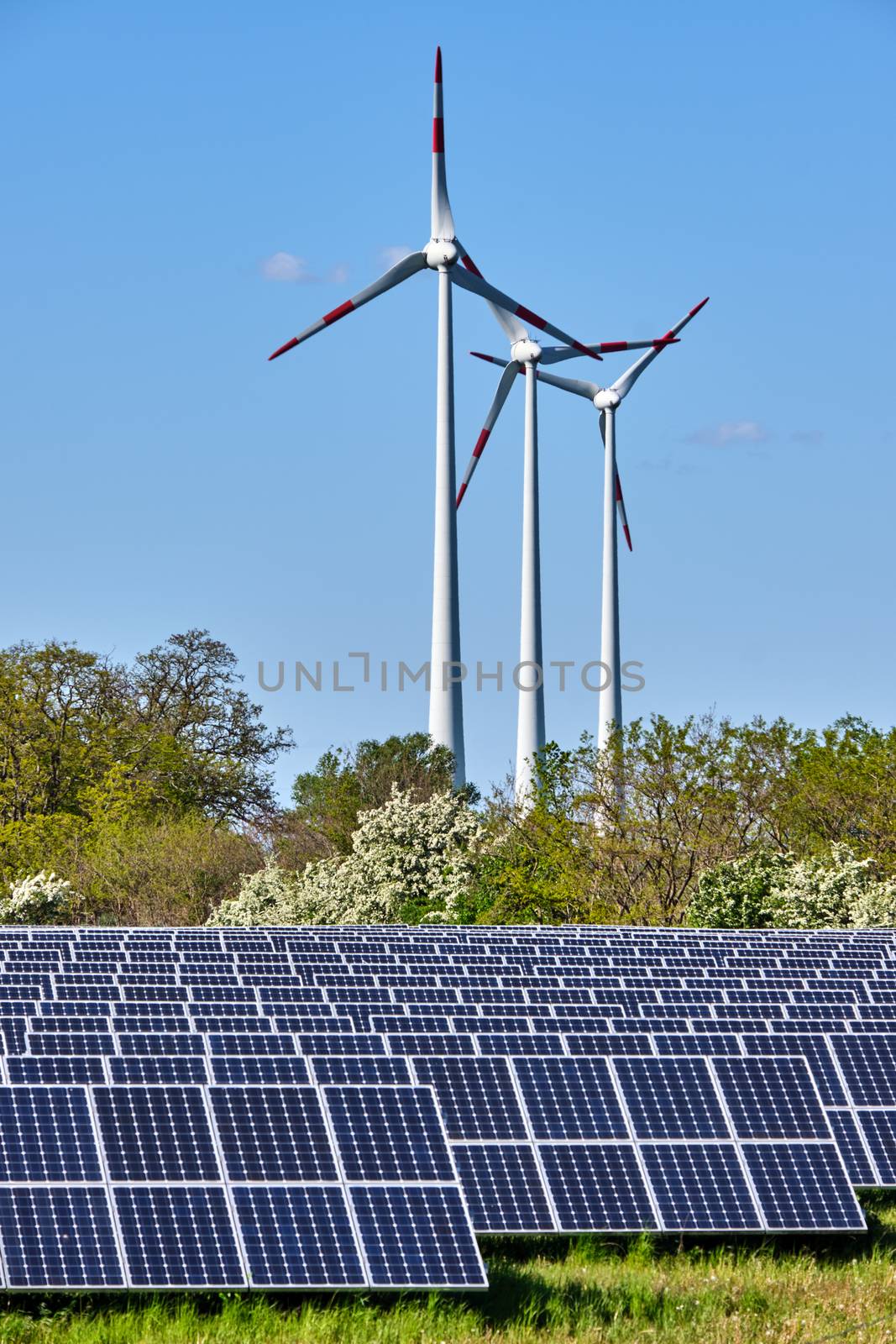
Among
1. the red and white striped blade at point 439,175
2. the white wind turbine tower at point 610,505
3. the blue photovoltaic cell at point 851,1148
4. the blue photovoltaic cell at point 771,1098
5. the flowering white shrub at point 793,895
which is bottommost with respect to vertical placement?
the flowering white shrub at point 793,895

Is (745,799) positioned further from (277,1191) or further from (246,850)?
(277,1191)

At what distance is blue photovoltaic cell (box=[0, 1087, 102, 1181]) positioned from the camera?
12.0 m

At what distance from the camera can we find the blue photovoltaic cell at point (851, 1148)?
15.2 meters

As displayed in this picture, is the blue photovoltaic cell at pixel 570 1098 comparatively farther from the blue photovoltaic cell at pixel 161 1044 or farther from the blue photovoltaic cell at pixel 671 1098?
the blue photovoltaic cell at pixel 161 1044

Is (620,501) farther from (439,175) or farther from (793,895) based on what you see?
(793,895)

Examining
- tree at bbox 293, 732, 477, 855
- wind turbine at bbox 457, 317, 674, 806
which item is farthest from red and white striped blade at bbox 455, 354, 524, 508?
tree at bbox 293, 732, 477, 855

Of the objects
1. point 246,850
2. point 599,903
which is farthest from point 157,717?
point 599,903

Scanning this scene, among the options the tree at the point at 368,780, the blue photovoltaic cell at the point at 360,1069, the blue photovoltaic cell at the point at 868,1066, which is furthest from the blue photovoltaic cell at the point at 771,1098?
the tree at the point at 368,780

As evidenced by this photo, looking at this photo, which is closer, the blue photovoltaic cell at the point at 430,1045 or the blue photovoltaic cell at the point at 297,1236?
the blue photovoltaic cell at the point at 297,1236

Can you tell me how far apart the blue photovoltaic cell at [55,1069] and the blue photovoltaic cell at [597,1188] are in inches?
140

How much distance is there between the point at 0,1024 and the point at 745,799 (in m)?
32.4

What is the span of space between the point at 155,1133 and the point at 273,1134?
0.85 meters

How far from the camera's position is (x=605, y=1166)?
13.9 metres

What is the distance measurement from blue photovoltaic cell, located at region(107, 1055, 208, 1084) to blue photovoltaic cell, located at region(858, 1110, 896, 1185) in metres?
6.05
